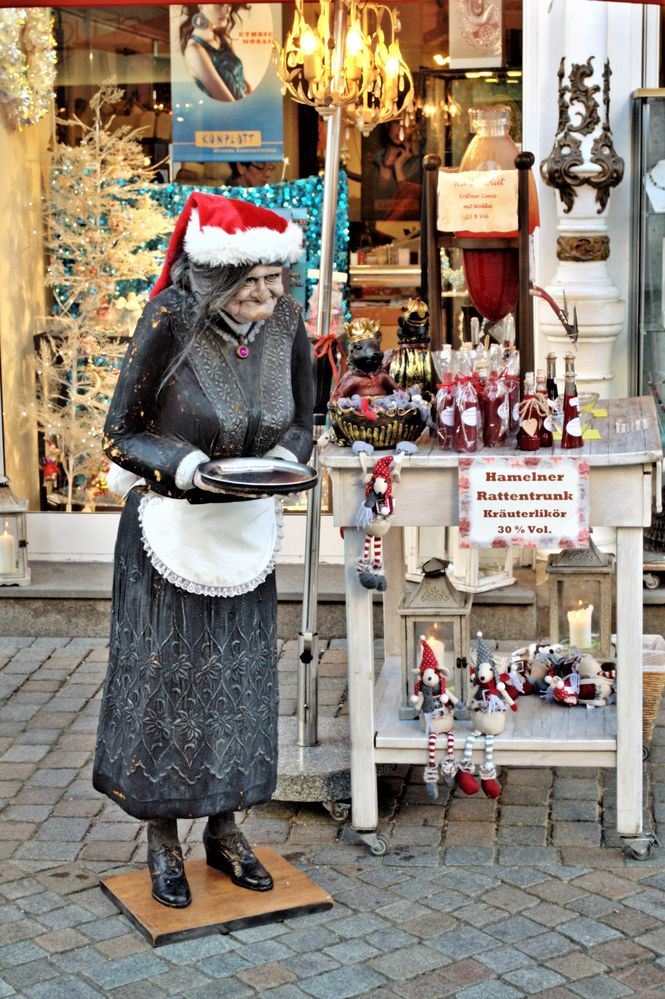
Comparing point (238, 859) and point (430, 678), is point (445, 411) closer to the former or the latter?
point (430, 678)

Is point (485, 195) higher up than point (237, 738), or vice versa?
point (485, 195)

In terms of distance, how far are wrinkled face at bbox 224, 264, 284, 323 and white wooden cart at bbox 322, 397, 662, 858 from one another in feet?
1.99

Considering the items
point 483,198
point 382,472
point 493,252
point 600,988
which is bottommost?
point 600,988

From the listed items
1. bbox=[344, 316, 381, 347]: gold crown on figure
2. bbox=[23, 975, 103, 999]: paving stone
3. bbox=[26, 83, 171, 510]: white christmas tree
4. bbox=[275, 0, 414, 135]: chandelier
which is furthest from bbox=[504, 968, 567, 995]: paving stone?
bbox=[26, 83, 171, 510]: white christmas tree

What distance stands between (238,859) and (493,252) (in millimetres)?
2065

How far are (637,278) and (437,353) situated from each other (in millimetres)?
2190

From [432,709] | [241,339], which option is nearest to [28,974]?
[432,709]

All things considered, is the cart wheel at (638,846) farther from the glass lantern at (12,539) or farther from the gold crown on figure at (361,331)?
the glass lantern at (12,539)

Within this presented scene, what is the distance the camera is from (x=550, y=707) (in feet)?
16.6

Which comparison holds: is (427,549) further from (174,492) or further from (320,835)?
(174,492)

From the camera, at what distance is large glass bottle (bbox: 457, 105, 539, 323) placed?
5.07 metres

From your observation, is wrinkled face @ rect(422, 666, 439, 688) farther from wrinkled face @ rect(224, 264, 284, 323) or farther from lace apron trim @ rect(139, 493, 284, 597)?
wrinkled face @ rect(224, 264, 284, 323)

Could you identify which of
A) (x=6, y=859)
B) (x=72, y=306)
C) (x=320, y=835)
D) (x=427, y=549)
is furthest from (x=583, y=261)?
(x=6, y=859)

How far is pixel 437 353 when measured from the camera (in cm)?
486
